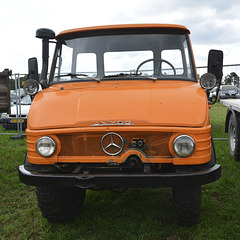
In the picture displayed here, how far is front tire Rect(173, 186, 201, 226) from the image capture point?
283cm

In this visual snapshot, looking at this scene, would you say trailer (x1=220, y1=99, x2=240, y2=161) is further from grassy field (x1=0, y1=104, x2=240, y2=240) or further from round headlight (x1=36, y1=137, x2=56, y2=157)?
round headlight (x1=36, y1=137, x2=56, y2=157)

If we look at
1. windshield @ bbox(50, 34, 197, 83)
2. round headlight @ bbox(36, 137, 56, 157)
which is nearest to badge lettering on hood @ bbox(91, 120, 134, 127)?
round headlight @ bbox(36, 137, 56, 157)

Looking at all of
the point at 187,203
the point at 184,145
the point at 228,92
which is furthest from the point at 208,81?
the point at 228,92

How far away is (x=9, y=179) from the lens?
4887 mm

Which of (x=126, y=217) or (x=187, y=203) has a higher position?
(x=187, y=203)

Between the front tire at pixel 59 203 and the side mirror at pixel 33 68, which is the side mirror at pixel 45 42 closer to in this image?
the side mirror at pixel 33 68

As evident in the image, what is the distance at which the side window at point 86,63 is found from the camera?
12.8ft

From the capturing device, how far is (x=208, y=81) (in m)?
3.25

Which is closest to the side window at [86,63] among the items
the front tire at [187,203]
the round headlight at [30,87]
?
the round headlight at [30,87]

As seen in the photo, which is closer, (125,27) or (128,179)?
(128,179)

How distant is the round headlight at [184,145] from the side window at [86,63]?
1.75m

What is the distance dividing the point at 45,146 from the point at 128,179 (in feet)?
2.76

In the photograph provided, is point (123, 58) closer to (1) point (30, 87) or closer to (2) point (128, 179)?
(1) point (30, 87)

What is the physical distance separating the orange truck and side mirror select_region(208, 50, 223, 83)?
1 cm
